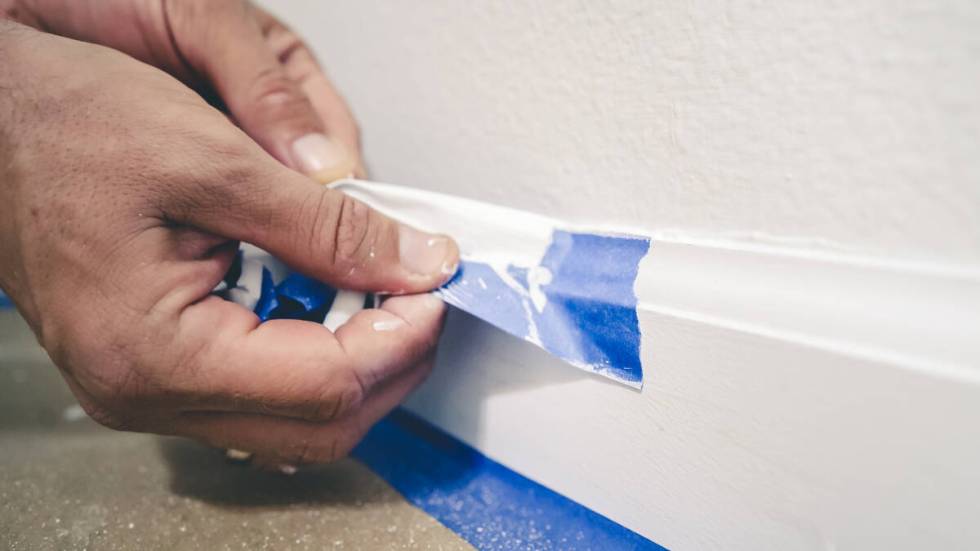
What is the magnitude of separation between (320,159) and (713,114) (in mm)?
321

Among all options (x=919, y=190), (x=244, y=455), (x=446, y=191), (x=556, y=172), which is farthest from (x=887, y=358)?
(x=244, y=455)

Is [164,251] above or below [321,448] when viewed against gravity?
above

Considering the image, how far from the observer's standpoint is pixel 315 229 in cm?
38

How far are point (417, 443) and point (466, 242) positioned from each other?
0.22m

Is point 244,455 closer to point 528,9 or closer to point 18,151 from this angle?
point 18,151

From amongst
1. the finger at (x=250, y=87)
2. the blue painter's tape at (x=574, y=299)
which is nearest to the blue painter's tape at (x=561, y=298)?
the blue painter's tape at (x=574, y=299)

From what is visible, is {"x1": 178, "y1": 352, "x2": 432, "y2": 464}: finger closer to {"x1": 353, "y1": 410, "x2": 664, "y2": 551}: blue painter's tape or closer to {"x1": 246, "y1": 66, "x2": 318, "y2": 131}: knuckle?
{"x1": 353, "y1": 410, "x2": 664, "y2": 551}: blue painter's tape

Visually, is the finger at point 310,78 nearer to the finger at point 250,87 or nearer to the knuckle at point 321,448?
the finger at point 250,87

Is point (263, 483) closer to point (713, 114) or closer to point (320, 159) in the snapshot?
point (320, 159)

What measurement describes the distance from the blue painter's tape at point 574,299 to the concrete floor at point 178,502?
172 mm

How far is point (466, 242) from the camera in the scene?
435 mm

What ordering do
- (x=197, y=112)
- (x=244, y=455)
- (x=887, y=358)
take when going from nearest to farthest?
(x=887, y=358), (x=197, y=112), (x=244, y=455)

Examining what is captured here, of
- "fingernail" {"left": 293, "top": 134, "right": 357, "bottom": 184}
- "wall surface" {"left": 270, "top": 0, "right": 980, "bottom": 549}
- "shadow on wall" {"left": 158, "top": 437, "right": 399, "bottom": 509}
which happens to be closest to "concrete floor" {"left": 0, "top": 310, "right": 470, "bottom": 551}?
"shadow on wall" {"left": 158, "top": 437, "right": 399, "bottom": 509}

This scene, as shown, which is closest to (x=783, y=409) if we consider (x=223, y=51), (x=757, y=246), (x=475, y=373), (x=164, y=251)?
(x=757, y=246)
